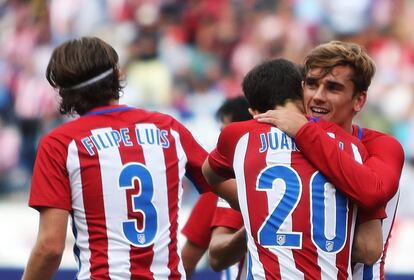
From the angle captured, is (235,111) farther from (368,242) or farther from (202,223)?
(368,242)

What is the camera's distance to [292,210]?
3.83 metres

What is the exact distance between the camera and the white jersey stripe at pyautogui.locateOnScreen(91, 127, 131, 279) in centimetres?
394

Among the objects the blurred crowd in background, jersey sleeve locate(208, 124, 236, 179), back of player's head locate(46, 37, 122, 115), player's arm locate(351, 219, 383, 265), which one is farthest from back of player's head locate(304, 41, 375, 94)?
the blurred crowd in background

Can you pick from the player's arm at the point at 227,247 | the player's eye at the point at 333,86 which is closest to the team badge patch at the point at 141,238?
the player's arm at the point at 227,247

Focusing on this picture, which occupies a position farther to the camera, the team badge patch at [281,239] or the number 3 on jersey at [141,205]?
the number 3 on jersey at [141,205]

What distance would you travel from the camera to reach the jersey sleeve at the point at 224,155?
13.2ft

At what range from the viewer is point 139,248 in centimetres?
397

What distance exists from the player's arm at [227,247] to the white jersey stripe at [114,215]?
713mm

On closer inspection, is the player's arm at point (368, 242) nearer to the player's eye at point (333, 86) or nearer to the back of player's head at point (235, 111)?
the player's eye at point (333, 86)

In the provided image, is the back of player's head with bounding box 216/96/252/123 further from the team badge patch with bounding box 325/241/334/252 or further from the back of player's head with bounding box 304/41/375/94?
the team badge patch with bounding box 325/241/334/252

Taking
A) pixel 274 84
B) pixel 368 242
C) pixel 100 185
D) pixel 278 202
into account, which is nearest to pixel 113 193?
pixel 100 185

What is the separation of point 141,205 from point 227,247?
0.76m

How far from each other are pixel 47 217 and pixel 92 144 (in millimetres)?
350

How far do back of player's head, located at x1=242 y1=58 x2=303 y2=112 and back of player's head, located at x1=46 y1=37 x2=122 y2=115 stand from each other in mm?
569
